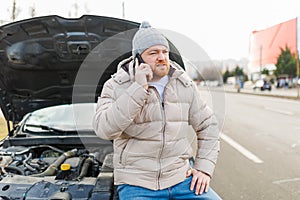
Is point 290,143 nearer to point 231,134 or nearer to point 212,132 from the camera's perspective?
point 231,134

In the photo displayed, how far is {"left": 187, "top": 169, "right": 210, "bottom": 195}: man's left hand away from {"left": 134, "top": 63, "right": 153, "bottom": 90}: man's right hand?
0.71 m

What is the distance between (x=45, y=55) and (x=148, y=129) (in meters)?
1.69

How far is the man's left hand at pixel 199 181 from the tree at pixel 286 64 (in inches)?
2456

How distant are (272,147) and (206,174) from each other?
5.82 metres

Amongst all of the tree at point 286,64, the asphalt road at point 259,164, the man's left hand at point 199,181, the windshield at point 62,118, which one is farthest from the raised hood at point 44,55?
the tree at point 286,64

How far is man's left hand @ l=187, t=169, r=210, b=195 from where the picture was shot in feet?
7.47

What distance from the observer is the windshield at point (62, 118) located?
421cm

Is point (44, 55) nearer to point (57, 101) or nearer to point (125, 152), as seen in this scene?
point (57, 101)

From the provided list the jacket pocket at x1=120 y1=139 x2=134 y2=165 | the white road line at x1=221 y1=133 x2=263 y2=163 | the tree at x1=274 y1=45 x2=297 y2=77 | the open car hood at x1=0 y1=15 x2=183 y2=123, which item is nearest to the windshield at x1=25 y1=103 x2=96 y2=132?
the open car hood at x1=0 y1=15 x2=183 y2=123

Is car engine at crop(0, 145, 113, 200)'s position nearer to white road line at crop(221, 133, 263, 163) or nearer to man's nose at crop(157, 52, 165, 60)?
man's nose at crop(157, 52, 165, 60)

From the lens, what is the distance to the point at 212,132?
2369 mm

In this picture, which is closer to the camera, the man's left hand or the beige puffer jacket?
the beige puffer jacket

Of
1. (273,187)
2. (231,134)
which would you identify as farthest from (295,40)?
(273,187)

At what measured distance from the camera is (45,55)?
3.38 m
